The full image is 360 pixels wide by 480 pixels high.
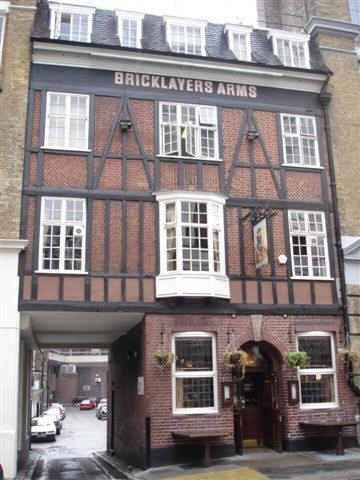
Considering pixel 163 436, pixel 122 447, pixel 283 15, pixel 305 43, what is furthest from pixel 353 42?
pixel 122 447

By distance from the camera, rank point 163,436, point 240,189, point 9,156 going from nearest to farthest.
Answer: point 163,436 → point 9,156 → point 240,189

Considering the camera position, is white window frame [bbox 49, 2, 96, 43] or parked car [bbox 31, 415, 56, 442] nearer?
white window frame [bbox 49, 2, 96, 43]

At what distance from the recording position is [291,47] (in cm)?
1969

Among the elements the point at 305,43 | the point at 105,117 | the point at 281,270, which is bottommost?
the point at 281,270

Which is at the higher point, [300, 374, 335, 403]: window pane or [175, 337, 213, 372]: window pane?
[175, 337, 213, 372]: window pane

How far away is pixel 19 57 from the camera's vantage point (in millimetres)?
16938

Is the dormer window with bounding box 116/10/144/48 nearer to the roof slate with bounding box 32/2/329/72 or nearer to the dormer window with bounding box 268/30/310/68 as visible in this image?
the roof slate with bounding box 32/2/329/72

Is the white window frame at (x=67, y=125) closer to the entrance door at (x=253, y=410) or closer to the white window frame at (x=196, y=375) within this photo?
the white window frame at (x=196, y=375)

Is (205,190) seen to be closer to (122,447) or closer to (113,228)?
(113,228)

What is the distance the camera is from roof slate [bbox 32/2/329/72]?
18.1 m

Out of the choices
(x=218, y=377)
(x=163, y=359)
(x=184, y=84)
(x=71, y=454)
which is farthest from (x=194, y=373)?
(x=71, y=454)

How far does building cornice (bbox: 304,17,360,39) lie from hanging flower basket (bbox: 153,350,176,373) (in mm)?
12828

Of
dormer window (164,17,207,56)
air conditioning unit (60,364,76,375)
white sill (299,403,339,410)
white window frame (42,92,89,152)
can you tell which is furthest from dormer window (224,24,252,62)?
air conditioning unit (60,364,76,375)

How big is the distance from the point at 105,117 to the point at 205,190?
381 centimetres
